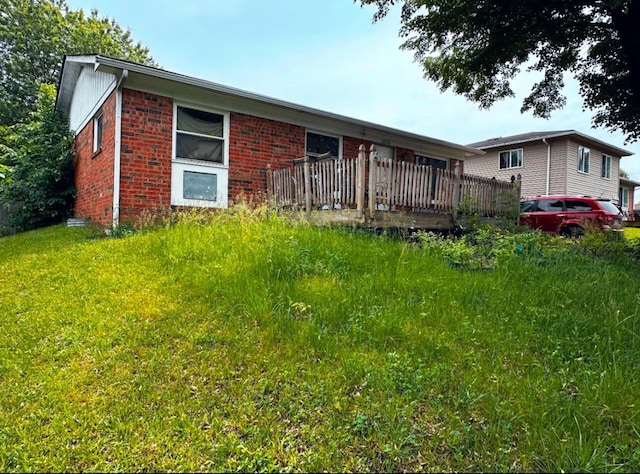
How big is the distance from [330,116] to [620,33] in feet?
20.0

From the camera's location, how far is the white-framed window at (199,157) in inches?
321

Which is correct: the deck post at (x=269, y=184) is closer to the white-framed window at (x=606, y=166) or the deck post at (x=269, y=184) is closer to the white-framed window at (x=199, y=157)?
the white-framed window at (x=199, y=157)

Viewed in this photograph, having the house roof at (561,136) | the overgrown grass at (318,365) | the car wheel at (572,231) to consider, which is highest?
the house roof at (561,136)

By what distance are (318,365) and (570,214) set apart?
36.1ft

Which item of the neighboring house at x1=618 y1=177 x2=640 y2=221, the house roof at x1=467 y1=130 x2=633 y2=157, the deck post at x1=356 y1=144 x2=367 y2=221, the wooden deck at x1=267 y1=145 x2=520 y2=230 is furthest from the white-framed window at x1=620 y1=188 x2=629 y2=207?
the deck post at x1=356 y1=144 x2=367 y2=221

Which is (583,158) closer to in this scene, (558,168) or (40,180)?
(558,168)

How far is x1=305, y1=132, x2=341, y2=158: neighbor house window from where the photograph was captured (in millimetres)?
10281

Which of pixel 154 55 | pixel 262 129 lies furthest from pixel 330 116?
pixel 154 55

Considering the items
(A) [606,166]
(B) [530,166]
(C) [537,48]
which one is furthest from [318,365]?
(A) [606,166]

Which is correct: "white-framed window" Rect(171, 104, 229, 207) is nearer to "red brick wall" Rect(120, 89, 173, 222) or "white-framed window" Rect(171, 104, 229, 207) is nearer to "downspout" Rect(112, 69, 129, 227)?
"red brick wall" Rect(120, 89, 173, 222)

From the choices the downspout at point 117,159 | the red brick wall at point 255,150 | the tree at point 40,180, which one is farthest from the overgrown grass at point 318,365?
the tree at point 40,180

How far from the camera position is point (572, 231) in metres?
10.7

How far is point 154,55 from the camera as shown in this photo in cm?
3138

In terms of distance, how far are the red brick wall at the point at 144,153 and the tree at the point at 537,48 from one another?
478cm
